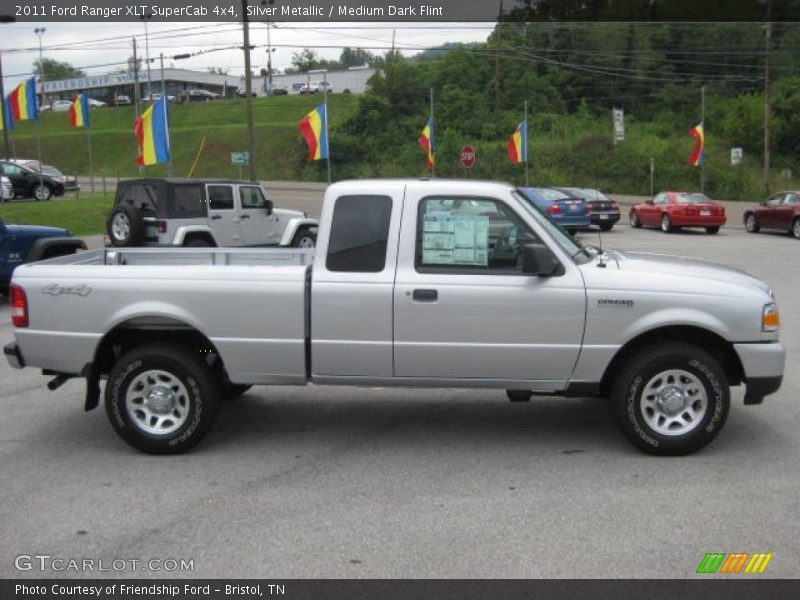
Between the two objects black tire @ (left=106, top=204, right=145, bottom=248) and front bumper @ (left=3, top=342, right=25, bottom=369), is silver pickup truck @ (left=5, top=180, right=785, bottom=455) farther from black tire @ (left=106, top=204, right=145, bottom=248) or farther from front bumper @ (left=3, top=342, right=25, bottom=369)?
black tire @ (left=106, top=204, right=145, bottom=248)

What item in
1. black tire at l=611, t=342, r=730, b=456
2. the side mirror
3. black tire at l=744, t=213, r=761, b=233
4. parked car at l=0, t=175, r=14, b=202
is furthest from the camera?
parked car at l=0, t=175, r=14, b=202

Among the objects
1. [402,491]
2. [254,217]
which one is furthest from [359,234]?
[254,217]

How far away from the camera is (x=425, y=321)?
5.67m

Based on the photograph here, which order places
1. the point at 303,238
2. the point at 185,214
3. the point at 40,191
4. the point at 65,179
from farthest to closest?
1. the point at 65,179
2. the point at 40,191
3. the point at 303,238
4. the point at 185,214

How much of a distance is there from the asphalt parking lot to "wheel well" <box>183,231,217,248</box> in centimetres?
922

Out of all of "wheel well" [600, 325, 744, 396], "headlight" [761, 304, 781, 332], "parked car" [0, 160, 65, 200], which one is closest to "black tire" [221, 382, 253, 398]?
"wheel well" [600, 325, 744, 396]

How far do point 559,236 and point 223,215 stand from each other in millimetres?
11905

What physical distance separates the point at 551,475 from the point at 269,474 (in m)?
1.82

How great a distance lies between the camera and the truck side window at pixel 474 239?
575cm

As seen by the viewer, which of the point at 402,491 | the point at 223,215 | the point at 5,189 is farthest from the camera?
the point at 5,189

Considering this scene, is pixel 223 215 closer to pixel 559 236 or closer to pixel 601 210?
pixel 559 236

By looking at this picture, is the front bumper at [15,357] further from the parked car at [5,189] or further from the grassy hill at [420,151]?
the grassy hill at [420,151]

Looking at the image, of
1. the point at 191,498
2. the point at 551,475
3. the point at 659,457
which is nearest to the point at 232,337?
the point at 191,498

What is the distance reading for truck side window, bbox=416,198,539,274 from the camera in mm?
5750
